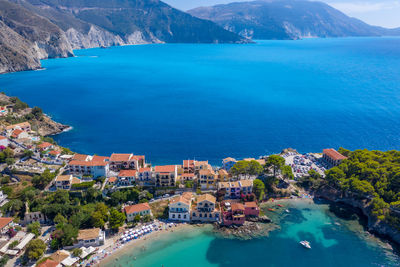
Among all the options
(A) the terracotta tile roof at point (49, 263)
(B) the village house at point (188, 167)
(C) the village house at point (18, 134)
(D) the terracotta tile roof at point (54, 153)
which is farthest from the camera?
(C) the village house at point (18, 134)

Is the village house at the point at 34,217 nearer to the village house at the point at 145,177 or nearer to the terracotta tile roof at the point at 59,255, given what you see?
the terracotta tile roof at the point at 59,255

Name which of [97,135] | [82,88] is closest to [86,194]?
[97,135]

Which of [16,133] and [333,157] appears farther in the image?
[16,133]

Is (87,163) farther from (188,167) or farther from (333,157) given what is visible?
(333,157)

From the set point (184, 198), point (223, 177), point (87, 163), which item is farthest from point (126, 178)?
point (223, 177)

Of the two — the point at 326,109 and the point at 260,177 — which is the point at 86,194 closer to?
the point at 260,177

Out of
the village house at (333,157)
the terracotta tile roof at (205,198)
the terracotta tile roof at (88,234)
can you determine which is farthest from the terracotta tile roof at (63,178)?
the village house at (333,157)
